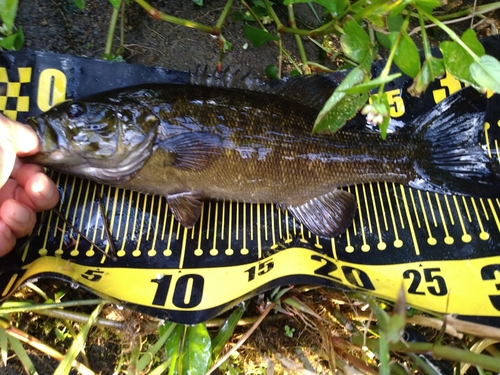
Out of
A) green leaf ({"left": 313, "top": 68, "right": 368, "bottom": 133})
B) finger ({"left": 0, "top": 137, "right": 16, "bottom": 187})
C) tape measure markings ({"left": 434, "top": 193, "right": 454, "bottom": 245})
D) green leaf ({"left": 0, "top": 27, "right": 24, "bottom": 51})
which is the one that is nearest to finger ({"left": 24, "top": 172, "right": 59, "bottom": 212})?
finger ({"left": 0, "top": 137, "right": 16, "bottom": 187})

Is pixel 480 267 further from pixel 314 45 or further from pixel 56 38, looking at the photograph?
pixel 56 38

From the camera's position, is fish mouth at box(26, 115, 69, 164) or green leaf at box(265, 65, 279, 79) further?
green leaf at box(265, 65, 279, 79)

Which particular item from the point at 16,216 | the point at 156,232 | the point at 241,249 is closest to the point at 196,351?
the point at 241,249

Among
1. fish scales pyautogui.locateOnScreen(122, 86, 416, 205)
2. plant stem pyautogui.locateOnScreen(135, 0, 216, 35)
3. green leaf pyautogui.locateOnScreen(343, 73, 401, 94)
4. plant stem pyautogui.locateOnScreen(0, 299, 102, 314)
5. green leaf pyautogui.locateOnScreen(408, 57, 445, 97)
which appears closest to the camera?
green leaf pyautogui.locateOnScreen(343, 73, 401, 94)

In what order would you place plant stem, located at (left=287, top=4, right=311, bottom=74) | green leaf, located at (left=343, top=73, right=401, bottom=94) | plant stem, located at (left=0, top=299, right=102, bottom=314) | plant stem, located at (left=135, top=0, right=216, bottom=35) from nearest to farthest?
green leaf, located at (left=343, top=73, right=401, bottom=94) < plant stem, located at (left=0, top=299, right=102, bottom=314) < plant stem, located at (left=135, top=0, right=216, bottom=35) < plant stem, located at (left=287, top=4, right=311, bottom=74)

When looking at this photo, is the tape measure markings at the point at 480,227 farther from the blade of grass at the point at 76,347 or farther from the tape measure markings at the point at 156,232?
the blade of grass at the point at 76,347

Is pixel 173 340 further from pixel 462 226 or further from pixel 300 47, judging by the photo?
pixel 300 47

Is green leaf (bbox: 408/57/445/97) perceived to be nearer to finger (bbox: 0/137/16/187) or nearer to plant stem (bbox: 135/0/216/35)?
plant stem (bbox: 135/0/216/35)
